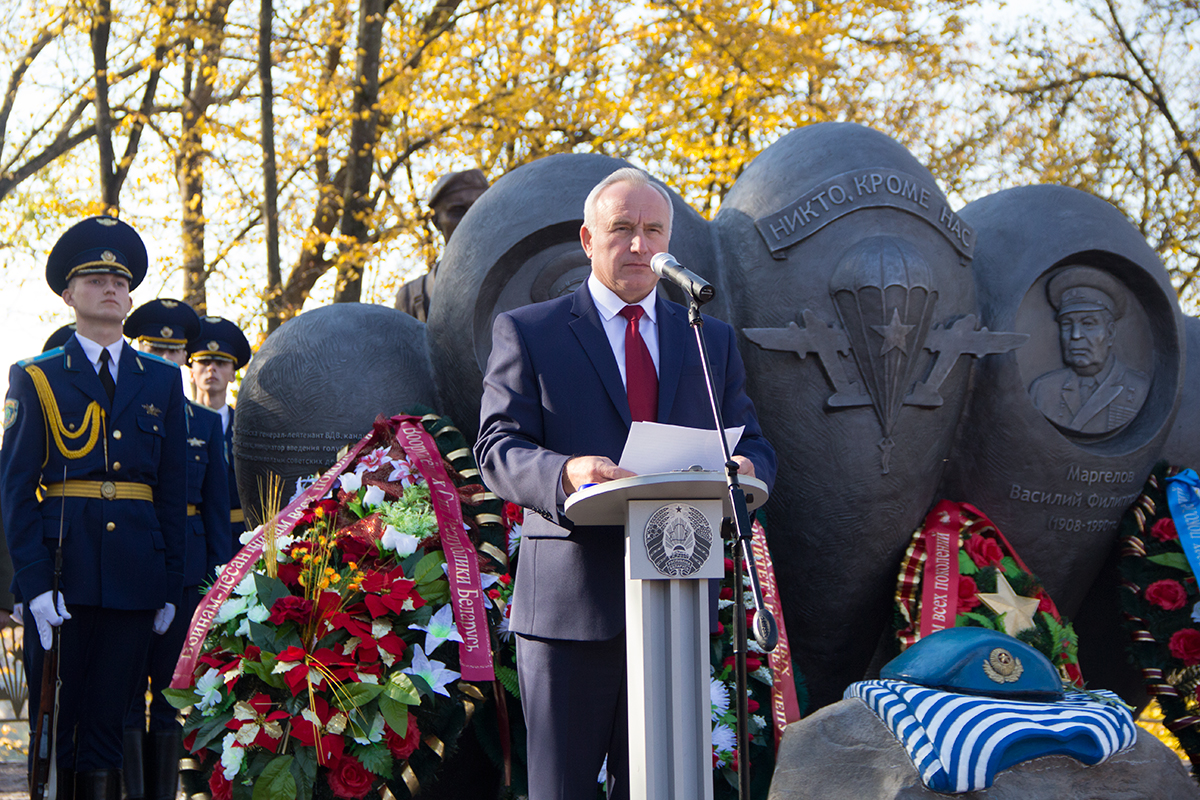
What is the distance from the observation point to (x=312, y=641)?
3506 millimetres

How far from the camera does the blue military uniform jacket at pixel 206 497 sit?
4.98 meters

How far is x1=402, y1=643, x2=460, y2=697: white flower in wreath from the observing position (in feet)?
11.6

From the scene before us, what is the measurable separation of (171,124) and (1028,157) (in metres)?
10.1

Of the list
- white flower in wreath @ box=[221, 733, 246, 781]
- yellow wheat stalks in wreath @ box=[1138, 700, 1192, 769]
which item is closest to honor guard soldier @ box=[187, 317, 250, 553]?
white flower in wreath @ box=[221, 733, 246, 781]

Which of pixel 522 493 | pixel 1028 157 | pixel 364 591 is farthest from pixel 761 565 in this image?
pixel 1028 157

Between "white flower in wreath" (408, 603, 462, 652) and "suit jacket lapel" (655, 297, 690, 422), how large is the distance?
1.58 m

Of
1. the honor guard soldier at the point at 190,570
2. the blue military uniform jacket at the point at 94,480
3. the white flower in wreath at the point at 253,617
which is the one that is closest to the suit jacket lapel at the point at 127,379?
the blue military uniform jacket at the point at 94,480

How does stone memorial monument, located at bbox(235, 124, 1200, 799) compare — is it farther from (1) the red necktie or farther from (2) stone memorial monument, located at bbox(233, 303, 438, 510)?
(1) the red necktie

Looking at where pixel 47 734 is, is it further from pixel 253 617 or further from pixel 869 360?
pixel 869 360

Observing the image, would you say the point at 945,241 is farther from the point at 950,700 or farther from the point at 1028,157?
the point at 1028,157

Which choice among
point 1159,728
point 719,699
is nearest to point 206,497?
point 719,699

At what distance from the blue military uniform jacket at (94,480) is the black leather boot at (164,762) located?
3.16 ft

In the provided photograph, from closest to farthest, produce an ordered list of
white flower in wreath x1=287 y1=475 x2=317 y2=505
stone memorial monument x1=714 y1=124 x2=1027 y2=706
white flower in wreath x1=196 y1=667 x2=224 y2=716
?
1. white flower in wreath x1=196 y1=667 x2=224 y2=716
2. stone memorial monument x1=714 y1=124 x2=1027 y2=706
3. white flower in wreath x1=287 y1=475 x2=317 y2=505

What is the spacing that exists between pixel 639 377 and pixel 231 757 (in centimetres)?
181
